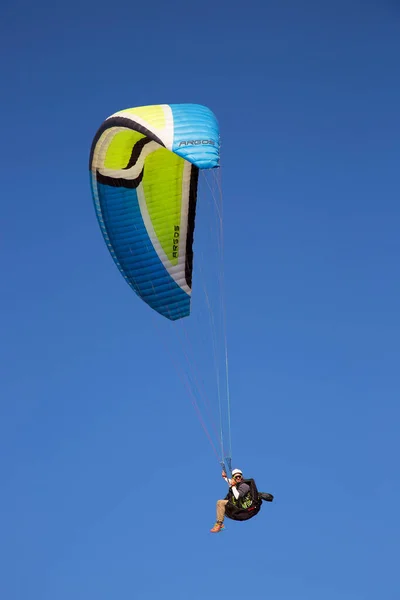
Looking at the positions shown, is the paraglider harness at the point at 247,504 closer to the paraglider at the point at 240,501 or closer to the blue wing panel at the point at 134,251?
the paraglider at the point at 240,501

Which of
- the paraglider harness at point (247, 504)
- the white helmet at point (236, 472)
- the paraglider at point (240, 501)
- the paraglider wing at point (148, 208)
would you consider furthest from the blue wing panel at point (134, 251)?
the paraglider harness at point (247, 504)

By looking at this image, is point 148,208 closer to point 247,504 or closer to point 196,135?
point 196,135

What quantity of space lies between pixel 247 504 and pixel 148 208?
7.30m

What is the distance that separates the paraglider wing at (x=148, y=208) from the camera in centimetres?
2980

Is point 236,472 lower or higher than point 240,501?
higher

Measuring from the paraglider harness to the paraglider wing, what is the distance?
5556mm

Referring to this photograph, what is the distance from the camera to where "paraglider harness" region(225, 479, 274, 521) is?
2786 cm

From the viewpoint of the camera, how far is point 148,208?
101 ft

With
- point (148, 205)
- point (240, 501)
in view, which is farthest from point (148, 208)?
point (240, 501)

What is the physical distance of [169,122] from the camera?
27891 millimetres

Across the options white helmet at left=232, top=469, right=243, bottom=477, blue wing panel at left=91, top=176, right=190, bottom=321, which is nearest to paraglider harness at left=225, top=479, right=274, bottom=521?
white helmet at left=232, top=469, right=243, bottom=477

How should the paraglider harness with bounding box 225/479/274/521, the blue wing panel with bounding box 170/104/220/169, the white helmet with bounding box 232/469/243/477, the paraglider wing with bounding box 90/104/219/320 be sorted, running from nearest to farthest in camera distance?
1. the blue wing panel with bounding box 170/104/220/169
2. the paraglider harness with bounding box 225/479/274/521
3. the white helmet with bounding box 232/469/243/477
4. the paraglider wing with bounding box 90/104/219/320

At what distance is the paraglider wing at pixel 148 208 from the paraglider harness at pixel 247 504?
5556mm

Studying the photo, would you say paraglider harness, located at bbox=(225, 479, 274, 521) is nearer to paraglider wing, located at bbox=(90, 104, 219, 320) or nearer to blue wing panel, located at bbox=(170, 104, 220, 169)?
paraglider wing, located at bbox=(90, 104, 219, 320)
